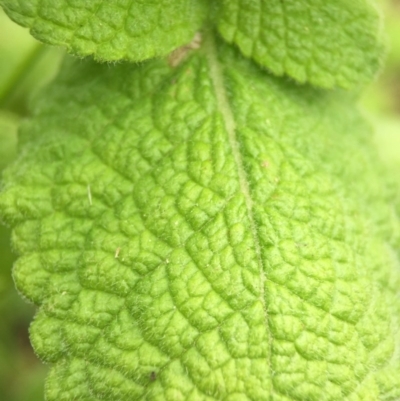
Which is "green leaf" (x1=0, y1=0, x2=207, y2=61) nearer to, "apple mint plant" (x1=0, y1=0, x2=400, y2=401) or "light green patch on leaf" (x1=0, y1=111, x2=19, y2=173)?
"apple mint plant" (x1=0, y1=0, x2=400, y2=401)

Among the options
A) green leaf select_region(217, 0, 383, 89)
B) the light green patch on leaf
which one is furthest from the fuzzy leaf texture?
the light green patch on leaf

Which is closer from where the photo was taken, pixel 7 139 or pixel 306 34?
pixel 306 34

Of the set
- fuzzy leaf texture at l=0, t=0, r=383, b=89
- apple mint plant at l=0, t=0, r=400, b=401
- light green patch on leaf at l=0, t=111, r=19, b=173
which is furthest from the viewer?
light green patch on leaf at l=0, t=111, r=19, b=173

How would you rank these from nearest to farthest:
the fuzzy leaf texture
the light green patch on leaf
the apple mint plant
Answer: the apple mint plant < the fuzzy leaf texture < the light green patch on leaf

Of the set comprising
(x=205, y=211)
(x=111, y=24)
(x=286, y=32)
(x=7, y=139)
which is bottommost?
(x=7, y=139)

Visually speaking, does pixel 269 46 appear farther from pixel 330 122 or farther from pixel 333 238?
pixel 333 238

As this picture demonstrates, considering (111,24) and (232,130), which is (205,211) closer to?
(232,130)

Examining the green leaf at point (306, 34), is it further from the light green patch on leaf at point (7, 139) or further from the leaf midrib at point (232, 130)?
the light green patch on leaf at point (7, 139)

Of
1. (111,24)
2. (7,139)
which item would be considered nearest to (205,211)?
(111,24)

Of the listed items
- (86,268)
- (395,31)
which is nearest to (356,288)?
(86,268)
